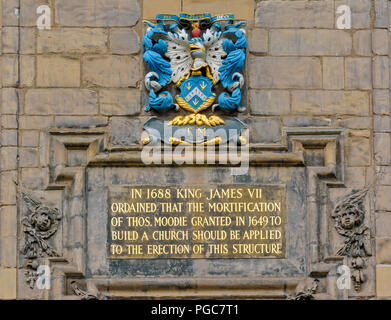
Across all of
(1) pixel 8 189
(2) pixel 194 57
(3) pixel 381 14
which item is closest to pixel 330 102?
(3) pixel 381 14

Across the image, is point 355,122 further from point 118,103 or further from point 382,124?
point 118,103

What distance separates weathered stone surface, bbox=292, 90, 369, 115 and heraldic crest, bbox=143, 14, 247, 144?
58 centimetres

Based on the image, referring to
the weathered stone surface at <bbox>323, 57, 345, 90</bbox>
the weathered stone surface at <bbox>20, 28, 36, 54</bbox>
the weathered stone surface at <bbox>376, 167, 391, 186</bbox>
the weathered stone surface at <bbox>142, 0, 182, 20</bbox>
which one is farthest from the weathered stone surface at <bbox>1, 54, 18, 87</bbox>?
the weathered stone surface at <bbox>376, 167, 391, 186</bbox>

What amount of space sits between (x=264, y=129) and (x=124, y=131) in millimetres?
1353

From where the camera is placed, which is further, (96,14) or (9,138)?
(96,14)

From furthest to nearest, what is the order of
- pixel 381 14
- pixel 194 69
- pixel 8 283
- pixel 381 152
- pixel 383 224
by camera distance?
pixel 381 14
pixel 194 69
pixel 381 152
pixel 383 224
pixel 8 283

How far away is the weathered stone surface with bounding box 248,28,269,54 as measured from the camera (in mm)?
13016

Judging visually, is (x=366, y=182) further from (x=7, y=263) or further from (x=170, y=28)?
(x=7, y=263)

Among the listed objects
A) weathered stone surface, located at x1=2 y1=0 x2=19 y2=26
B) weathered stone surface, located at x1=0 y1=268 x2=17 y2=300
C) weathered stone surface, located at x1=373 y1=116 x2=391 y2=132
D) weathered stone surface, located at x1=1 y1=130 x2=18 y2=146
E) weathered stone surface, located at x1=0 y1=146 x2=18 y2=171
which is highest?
weathered stone surface, located at x1=2 y1=0 x2=19 y2=26

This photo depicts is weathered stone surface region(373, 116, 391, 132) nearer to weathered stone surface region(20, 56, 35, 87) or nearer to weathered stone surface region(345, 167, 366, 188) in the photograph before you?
weathered stone surface region(345, 167, 366, 188)

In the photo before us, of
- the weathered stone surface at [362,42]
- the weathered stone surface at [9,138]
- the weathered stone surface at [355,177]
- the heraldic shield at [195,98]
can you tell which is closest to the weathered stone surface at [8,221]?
the weathered stone surface at [9,138]

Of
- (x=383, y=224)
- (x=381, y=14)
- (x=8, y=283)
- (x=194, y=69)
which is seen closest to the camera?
(x=8, y=283)

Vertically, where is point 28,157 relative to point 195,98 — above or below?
below

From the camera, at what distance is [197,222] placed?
12.8m
